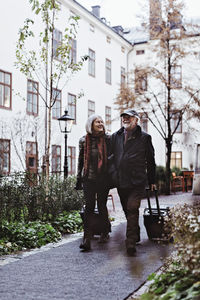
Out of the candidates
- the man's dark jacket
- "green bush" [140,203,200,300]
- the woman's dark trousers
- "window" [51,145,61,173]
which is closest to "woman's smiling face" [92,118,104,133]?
the man's dark jacket

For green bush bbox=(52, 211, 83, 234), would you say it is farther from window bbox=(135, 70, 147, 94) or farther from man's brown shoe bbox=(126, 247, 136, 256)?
window bbox=(135, 70, 147, 94)

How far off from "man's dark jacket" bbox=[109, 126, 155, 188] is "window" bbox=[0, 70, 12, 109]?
1523 cm

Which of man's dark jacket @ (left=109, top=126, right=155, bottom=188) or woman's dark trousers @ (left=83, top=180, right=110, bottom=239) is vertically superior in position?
man's dark jacket @ (left=109, top=126, right=155, bottom=188)

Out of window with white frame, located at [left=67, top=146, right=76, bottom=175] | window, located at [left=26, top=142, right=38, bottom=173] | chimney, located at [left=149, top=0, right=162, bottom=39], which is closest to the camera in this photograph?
window, located at [left=26, top=142, right=38, bottom=173]

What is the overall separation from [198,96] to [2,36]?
990 centimetres

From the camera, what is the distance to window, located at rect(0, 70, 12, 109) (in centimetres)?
2117

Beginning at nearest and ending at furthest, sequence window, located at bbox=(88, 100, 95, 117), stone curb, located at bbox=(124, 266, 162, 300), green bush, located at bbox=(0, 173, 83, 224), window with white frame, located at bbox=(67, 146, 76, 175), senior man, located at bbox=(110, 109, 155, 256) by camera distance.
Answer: stone curb, located at bbox=(124, 266, 162, 300)
senior man, located at bbox=(110, 109, 155, 256)
green bush, located at bbox=(0, 173, 83, 224)
window with white frame, located at bbox=(67, 146, 76, 175)
window, located at bbox=(88, 100, 95, 117)

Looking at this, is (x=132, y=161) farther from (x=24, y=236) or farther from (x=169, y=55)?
(x=169, y=55)

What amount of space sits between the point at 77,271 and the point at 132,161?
189cm

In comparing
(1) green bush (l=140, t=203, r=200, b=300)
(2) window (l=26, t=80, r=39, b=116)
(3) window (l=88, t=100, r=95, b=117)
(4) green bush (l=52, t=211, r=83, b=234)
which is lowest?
(4) green bush (l=52, t=211, r=83, b=234)

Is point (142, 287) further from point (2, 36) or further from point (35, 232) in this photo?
point (2, 36)

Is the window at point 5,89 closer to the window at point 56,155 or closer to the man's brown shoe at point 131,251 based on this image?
the window at point 56,155

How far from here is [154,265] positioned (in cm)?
539

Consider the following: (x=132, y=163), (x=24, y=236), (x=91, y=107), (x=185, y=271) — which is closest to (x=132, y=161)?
(x=132, y=163)
